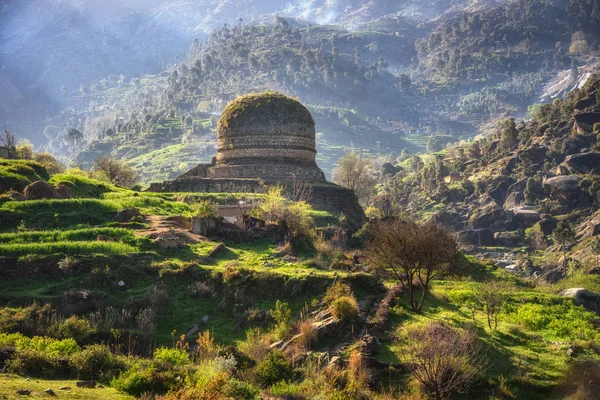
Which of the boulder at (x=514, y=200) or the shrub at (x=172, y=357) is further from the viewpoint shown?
the boulder at (x=514, y=200)

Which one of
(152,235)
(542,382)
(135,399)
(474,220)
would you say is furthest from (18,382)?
(474,220)

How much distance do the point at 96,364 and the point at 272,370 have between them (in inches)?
168

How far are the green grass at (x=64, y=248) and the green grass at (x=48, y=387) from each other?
998cm

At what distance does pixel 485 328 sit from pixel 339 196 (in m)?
25.7

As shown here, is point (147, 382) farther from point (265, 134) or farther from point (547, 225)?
point (547, 225)

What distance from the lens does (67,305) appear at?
1862 cm

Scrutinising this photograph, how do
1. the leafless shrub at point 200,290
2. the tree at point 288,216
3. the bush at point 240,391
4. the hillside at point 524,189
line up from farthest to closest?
the hillside at point 524,189, the tree at point 288,216, the leafless shrub at point 200,290, the bush at point 240,391

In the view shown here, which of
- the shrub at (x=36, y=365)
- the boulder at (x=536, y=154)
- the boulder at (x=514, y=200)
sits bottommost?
the shrub at (x=36, y=365)

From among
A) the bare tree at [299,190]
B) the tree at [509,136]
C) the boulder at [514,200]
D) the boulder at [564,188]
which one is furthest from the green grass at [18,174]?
the tree at [509,136]

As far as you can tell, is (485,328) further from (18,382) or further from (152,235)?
(152,235)

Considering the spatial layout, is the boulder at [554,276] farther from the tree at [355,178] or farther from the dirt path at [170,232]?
the tree at [355,178]

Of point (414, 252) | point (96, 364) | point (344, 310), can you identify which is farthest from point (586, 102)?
point (96, 364)

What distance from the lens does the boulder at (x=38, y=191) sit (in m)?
29.8

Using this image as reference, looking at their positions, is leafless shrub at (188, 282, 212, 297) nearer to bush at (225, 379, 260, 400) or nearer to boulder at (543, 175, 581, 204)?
bush at (225, 379, 260, 400)
